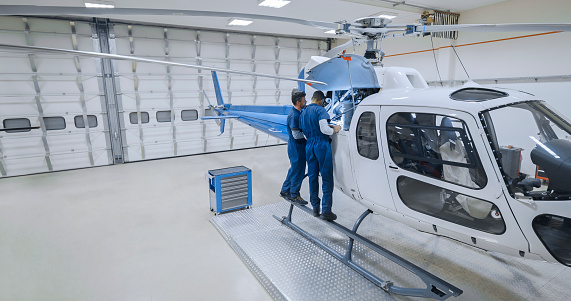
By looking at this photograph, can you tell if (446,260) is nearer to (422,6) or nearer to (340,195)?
(340,195)

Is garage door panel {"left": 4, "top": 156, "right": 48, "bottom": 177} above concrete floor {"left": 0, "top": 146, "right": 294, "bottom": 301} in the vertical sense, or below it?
above

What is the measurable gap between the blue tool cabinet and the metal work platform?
406 millimetres

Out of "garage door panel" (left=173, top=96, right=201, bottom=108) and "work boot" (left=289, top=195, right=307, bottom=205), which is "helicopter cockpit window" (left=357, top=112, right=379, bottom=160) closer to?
"work boot" (left=289, top=195, right=307, bottom=205)

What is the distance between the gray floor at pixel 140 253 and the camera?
2.90m

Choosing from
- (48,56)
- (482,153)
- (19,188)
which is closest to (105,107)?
(48,56)

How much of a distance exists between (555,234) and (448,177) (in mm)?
703

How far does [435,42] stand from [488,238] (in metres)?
6.56

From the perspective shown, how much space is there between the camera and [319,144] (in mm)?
3219

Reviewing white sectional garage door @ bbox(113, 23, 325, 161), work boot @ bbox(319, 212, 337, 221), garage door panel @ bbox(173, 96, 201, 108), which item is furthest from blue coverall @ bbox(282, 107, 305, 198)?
garage door panel @ bbox(173, 96, 201, 108)

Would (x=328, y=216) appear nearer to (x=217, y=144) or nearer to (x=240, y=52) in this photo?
(x=217, y=144)

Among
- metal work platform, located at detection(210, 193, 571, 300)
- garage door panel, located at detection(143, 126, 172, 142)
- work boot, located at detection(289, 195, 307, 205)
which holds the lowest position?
metal work platform, located at detection(210, 193, 571, 300)

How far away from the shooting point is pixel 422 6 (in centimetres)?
614

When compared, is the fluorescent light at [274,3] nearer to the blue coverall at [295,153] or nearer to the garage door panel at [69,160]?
the blue coverall at [295,153]

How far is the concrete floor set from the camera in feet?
9.68
